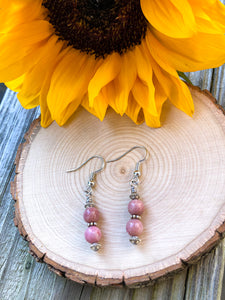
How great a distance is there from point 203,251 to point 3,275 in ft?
1.20

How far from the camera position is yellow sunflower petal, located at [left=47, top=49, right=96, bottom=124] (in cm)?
64

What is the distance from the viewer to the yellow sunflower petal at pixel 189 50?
556mm

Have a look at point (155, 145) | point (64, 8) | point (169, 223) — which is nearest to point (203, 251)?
point (169, 223)

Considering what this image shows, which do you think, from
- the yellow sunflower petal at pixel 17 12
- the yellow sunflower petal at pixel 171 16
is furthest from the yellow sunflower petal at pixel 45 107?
A: the yellow sunflower petal at pixel 171 16

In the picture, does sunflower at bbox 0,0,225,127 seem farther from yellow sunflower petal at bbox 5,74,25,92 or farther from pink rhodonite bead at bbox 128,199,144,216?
pink rhodonite bead at bbox 128,199,144,216

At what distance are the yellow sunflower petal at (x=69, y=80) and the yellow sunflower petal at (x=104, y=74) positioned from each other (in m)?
0.03

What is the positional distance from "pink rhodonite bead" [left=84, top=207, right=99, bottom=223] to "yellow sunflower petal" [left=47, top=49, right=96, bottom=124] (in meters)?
0.17

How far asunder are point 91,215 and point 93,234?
0.03 metres

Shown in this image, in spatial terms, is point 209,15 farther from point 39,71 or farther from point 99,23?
point 39,71

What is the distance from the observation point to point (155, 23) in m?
0.55

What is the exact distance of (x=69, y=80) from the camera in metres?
0.65

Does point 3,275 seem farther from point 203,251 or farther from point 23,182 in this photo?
point 203,251

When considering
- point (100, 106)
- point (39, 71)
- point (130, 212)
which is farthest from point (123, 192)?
point (39, 71)

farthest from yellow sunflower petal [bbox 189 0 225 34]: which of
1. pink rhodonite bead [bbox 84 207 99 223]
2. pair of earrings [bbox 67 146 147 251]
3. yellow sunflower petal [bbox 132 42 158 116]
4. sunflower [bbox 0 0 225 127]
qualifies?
pink rhodonite bead [bbox 84 207 99 223]
